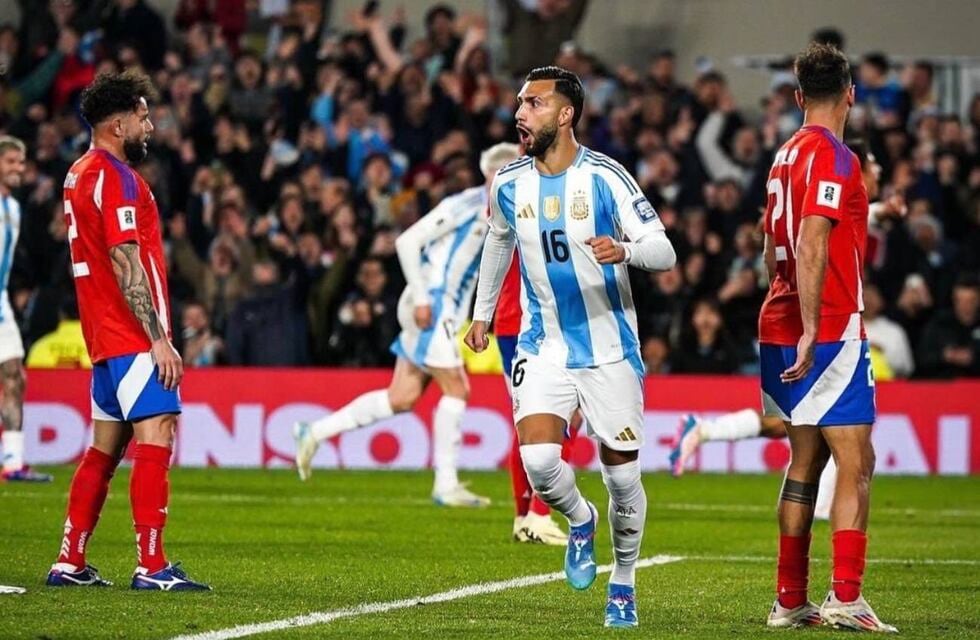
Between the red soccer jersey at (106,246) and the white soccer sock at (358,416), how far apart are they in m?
5.90

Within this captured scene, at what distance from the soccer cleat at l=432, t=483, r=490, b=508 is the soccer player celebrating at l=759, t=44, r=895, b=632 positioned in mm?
6244

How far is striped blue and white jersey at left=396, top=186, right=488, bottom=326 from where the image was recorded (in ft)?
45.1

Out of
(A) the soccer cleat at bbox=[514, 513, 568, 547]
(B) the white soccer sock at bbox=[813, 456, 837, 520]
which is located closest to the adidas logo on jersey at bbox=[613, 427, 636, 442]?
(A) the soccer cleat at bbox=[514, 513, 568, 547]

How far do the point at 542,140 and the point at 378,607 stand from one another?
2.16m

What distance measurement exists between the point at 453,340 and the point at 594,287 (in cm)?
627

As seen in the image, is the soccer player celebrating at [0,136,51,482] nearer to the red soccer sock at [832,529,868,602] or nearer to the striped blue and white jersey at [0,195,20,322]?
the striped blue and white jersey at [0,195,20,322]

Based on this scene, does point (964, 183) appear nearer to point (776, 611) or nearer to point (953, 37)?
point (953, 37)

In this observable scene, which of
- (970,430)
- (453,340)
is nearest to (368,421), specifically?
(453,340)

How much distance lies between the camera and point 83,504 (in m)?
9.20

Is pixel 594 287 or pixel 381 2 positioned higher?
pixel 381 2

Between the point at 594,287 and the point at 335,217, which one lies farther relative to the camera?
the point at 335,217

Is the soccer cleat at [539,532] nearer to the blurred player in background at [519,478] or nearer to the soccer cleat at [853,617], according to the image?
the blurred player in background at [519,478]

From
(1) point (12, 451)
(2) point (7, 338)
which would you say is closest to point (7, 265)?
(2) point (7, 338)

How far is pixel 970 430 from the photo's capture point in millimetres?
18422
